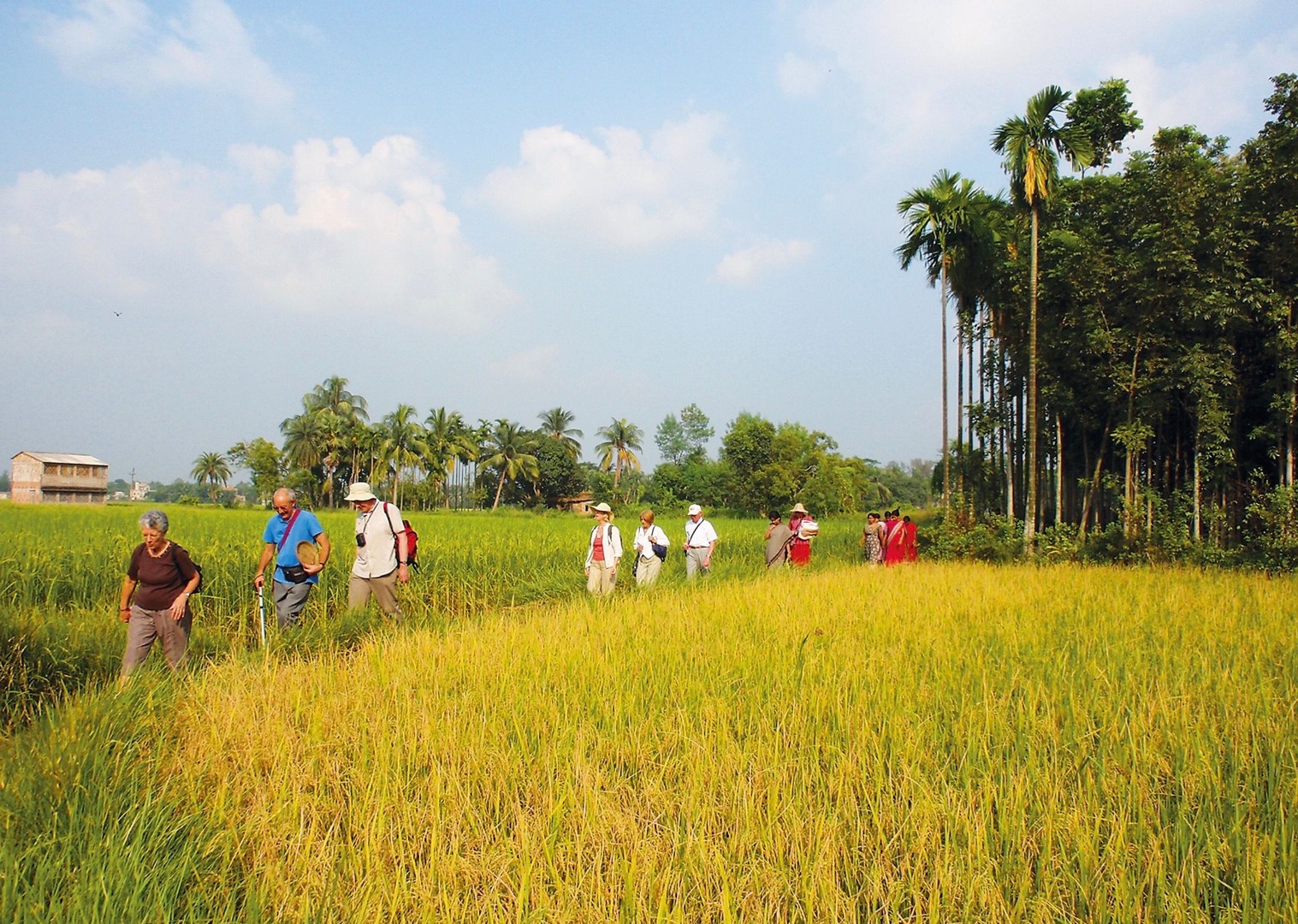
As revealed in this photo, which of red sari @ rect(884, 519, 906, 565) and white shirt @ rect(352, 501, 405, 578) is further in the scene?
red sari @ rect(884, 519, 906, 565)

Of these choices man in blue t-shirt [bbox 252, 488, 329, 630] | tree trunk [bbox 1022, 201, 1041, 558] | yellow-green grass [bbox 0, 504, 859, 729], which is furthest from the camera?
tree trunk [bbox 1022, 201, 1041, 558]

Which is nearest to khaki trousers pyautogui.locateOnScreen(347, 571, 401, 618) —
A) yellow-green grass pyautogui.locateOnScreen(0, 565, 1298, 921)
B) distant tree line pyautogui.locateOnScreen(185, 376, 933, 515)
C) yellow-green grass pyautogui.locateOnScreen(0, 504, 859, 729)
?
yellow-green grass pyautogui.locateOnScreen(0, 504, 859, 729)

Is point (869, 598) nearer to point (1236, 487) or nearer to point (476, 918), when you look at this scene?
point (476, 918)

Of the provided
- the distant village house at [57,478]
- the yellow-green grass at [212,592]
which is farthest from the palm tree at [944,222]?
the distant village house at [57,478]

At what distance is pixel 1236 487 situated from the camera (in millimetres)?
13977

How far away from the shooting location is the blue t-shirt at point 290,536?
22.9ft

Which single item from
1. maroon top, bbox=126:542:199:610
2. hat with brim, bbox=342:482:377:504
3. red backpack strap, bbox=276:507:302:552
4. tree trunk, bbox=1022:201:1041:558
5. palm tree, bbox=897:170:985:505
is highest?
palm tree, bbox=897:170:985:505

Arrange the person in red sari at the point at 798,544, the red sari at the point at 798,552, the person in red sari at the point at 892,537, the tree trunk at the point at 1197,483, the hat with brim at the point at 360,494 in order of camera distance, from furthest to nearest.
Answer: the person in red sari at the point at 892,537, the tree trunk at the point at 1197,483, the red sari at the point at 798,552, the person in red sari at the point at 798,544, the hat with brim at the point at 360,494

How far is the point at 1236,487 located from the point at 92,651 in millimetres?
17919

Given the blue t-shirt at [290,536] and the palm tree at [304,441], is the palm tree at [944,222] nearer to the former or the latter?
the blue t-shirt at [290,536]

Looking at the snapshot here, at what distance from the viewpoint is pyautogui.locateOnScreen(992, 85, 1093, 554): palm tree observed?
16.7 m

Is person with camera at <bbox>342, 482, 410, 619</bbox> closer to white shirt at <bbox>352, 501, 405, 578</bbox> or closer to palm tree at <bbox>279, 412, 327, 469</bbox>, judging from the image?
white shirt at <bbox>352, 501, 405, 578</bbox>

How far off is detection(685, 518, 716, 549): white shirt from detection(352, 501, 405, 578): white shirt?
5.20m

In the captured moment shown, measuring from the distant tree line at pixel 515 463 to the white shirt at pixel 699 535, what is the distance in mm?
33748
